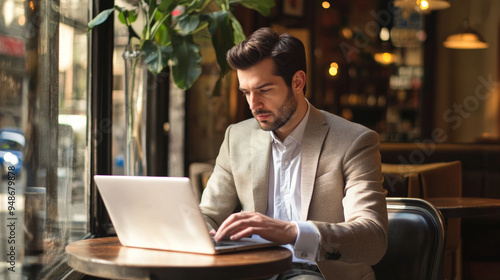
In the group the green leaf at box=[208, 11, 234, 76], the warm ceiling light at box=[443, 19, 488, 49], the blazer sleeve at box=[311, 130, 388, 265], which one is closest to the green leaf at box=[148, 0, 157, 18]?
the green leaf at box=[208, 11, 234, 76]

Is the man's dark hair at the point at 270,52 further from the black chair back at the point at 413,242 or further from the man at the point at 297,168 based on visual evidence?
the black chair back at the point at 413,242

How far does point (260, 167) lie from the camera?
A: 2086 millimetres

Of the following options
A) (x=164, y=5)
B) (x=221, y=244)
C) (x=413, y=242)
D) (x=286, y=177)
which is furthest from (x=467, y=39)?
(x=221, y=244)

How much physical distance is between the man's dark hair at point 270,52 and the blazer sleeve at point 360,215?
0.30 meters

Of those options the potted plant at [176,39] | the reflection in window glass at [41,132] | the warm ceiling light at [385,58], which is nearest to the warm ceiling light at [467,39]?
the warm ceiling light at [385,58]

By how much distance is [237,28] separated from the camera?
3.21 meters

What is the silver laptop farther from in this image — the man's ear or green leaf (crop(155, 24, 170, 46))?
green leaf (crop(155, 24, 170, 46))

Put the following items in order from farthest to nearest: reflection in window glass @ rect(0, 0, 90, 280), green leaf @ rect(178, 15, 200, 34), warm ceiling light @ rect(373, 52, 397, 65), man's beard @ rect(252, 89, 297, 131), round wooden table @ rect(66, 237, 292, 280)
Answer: warm ceiling light @ rect(373, 52, 397, 65) < green leaf @ rect(178, 15, 200, 34) < man's beard @ rect(252, 89, 297, 131) < reflection in window glass @ rect(0, 0, 90, 280) < round wooden table @ rect(66, 237, 292, 280)

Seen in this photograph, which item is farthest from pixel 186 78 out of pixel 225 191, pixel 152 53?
pixel 225 191

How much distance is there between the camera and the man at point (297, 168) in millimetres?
1802

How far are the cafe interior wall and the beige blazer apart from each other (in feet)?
16.5

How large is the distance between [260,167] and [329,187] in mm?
247

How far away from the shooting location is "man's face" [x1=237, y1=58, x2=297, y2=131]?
6.50ft

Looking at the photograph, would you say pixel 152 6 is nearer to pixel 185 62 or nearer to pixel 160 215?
pixel 185 62
